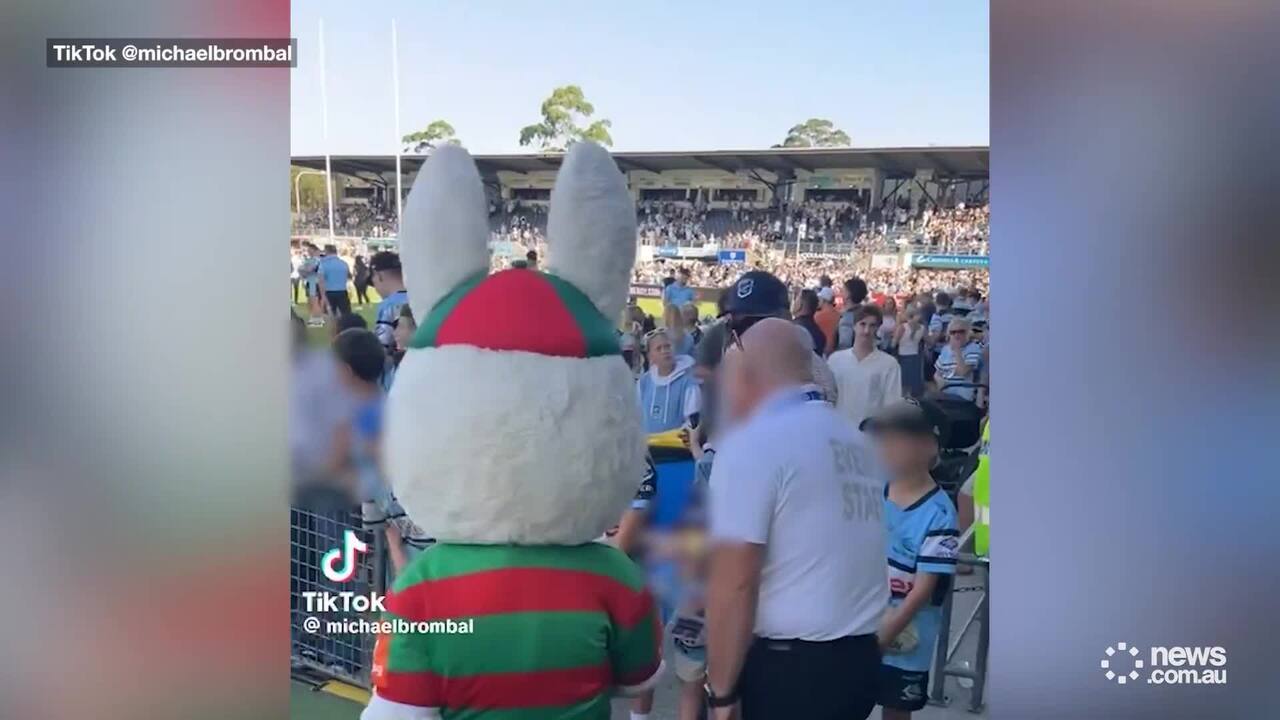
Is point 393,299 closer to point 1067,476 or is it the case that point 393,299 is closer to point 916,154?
point 1067,476

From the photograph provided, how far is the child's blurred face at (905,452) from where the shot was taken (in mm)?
2693

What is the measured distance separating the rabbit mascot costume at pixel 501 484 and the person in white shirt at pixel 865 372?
2.72 metres

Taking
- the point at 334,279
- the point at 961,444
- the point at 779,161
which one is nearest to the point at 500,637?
the point at 961,444

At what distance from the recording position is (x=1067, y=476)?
2523mm

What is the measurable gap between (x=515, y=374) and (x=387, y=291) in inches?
119

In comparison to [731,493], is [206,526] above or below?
below

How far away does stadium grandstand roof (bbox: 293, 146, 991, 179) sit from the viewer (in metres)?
3.51

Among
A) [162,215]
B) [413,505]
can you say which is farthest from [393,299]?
[413,505]

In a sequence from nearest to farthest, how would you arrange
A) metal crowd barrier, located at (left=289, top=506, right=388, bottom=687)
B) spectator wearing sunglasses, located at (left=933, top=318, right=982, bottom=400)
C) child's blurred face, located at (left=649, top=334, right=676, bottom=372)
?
metal crowd barrier, located at (left=289, top=506, right=388, bottom=687) → child's blurred face, located at (left=649, top=334, right=676, bottom=372) → spectator wearing sunglasses, located at (left=933, top=318, right=982, bottom=400)

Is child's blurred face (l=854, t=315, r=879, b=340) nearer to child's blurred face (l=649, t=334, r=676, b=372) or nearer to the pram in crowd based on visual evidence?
the pram in crowd

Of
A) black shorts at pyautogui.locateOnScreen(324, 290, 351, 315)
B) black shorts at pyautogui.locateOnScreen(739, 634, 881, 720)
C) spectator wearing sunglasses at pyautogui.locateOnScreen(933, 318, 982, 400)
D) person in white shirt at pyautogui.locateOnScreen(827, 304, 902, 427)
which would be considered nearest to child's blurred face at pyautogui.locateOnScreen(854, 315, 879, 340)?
person in white shirt at pyautogui.locateOnScreen(827, 304, 902, 427)

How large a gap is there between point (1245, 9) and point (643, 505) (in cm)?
218

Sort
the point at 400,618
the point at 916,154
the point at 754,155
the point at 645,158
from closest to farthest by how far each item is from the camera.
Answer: the point at 400,618 < the point at 645,158 < the point at 916,154 < the point at 754,155

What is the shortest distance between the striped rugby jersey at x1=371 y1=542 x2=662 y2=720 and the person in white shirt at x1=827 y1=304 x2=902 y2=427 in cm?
276
